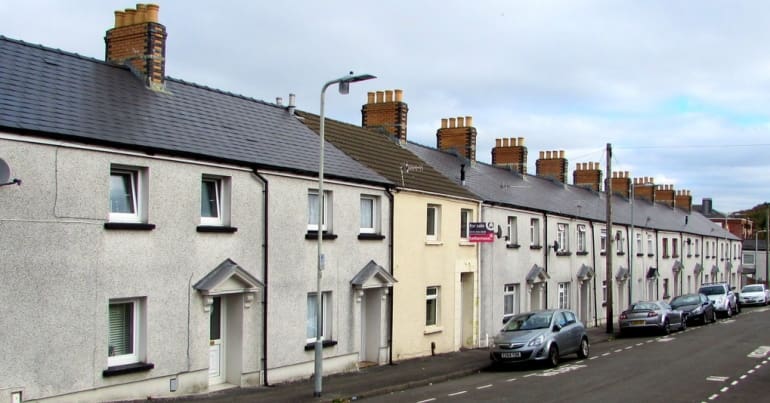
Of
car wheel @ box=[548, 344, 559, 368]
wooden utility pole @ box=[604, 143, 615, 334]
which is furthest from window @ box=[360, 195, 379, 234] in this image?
wooden utility pole @ box=[604, 143, 615, 334]

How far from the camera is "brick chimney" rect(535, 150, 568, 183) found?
47.4 metres

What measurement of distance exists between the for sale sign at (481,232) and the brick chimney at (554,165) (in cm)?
2220

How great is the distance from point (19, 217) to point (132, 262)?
8.02 feet

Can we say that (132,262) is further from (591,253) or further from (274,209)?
(591,253)

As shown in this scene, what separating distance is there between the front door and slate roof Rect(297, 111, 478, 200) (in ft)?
25.4

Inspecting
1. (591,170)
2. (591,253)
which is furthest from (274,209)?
(591,170)

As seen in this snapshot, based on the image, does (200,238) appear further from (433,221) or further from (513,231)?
(513,231)

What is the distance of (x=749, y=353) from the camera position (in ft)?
83.9

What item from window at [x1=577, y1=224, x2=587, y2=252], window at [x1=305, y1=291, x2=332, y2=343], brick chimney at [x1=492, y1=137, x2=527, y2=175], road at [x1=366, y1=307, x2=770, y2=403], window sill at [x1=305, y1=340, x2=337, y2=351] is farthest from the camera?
brick chimney at [x1=492, y1=137, x2=527, y2=175]

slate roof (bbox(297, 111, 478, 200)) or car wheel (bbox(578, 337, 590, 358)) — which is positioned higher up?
slate roof (bbox(297, 111, 478, 200))

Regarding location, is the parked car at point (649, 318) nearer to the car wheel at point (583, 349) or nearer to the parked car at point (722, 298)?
the car wheel at point (583, 349)

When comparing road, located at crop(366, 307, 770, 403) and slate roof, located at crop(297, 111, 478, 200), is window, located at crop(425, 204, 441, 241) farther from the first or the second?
road, located at crop(366, 307, 770, 403)

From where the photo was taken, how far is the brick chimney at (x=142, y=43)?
707 inches

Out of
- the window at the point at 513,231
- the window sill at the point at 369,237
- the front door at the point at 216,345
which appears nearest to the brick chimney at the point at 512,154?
the window at the point at 513,231
